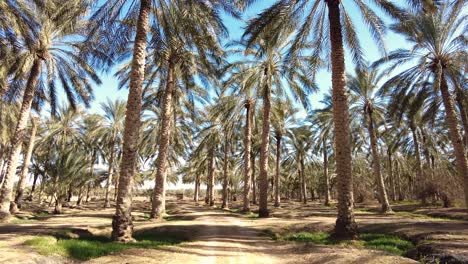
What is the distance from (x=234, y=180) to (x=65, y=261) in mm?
46047

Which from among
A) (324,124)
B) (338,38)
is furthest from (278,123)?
(338,38)

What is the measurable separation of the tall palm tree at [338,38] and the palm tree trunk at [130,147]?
4.74 m

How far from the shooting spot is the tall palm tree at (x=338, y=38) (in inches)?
424

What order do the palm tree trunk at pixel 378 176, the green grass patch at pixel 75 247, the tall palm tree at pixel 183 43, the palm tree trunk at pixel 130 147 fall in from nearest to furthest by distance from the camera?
the green grass patch at pixel 75 247, the palm tree trunk at pixel 130 147, the tall palm tree at pixel 183 43, the palm tree trunk at pixel 378 176

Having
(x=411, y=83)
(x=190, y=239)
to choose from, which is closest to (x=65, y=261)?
(x=190, y=239)

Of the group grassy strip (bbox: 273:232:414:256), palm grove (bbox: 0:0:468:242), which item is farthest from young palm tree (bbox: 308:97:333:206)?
grassy strip (bbox: 273:232:414:256)

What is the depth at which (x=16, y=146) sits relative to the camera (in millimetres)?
17078

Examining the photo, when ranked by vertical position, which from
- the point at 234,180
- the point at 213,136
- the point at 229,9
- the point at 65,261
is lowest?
the point at 65,261

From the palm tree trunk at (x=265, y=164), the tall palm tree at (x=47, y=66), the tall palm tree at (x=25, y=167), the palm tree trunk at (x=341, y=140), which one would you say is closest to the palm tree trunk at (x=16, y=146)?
the tall palm tree at (x=47, y=66)

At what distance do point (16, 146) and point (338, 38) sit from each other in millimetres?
16632

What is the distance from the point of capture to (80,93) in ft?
69.5

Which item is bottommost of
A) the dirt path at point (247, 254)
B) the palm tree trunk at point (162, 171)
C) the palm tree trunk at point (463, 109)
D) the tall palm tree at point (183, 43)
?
the dirt path at point (247, 254)

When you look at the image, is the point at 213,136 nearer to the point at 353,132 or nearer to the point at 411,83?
the point at 353,132

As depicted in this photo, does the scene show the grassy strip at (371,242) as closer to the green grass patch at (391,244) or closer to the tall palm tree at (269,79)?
the green grass patch at (391,244)
